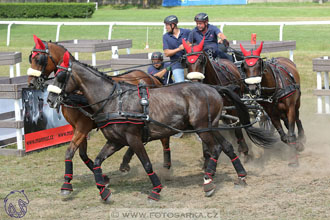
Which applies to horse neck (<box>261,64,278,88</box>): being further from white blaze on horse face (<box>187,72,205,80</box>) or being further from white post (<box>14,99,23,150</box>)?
white post (<box>14,99,23,150</box>)

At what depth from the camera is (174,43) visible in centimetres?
1008

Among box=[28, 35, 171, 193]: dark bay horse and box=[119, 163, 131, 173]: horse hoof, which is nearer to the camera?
box=[28, 35, 171, 193]: dark bay horse

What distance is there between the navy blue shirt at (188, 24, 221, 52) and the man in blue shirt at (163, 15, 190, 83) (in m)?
0.12

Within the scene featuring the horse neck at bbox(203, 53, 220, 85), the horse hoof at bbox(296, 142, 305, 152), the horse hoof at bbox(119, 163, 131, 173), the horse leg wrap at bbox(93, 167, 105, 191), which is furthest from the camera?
the horse hoof at bbox(296, 142, 305, 152)

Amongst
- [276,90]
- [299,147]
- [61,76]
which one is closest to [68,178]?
[61,76]

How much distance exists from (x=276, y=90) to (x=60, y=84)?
4.00 m

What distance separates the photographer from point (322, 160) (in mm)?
10031

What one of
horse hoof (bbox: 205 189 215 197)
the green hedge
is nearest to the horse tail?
horse hoof (bbox: 205 189 215 197)

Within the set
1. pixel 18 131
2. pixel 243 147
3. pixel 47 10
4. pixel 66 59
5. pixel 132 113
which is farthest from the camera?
pixel 47 10

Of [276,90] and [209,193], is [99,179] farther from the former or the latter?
[276,90]

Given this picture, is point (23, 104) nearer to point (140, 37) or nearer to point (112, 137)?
point (112, 137)

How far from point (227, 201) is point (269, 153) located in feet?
11.2

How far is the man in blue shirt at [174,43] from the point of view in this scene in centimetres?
984

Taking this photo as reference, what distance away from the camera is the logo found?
7480 millimetres
